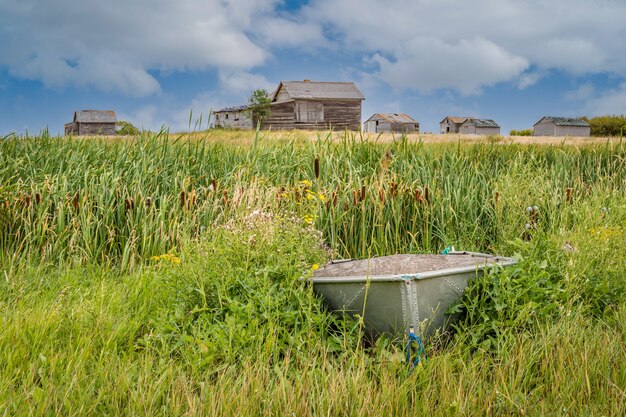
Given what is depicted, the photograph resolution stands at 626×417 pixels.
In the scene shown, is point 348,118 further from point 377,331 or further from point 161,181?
point 377,331

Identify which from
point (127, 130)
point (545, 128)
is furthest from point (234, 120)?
point (545, 128)

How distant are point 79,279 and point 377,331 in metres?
3.18

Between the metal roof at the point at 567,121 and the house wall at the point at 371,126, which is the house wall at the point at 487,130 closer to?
the metal roof at the point at 567,121

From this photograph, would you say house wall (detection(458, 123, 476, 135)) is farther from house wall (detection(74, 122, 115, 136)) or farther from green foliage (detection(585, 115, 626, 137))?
house wall (detection(74, 122, 115, 136))

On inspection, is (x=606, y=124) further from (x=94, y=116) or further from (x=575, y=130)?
(x=94, y=116)

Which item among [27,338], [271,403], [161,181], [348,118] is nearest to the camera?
[271,403]

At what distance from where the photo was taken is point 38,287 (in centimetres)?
502

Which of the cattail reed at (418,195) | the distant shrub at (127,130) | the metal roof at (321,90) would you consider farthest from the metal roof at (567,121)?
the cattail reed at (418,195)

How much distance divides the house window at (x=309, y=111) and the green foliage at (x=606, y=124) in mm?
29322

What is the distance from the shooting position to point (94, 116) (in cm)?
5541

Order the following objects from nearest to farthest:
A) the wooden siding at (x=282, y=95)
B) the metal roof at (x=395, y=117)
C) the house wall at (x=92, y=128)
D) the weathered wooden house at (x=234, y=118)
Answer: the wooden siding at (x=282, y=95)
the weathered wooden house at (x=234, y=118)
the house wall at (x=92, y=128)
the metal roof at (x=395, y=117)

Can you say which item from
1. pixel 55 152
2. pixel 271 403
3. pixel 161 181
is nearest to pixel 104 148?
pixel 55 152

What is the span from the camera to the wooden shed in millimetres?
41906

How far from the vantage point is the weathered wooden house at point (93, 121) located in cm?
5388
